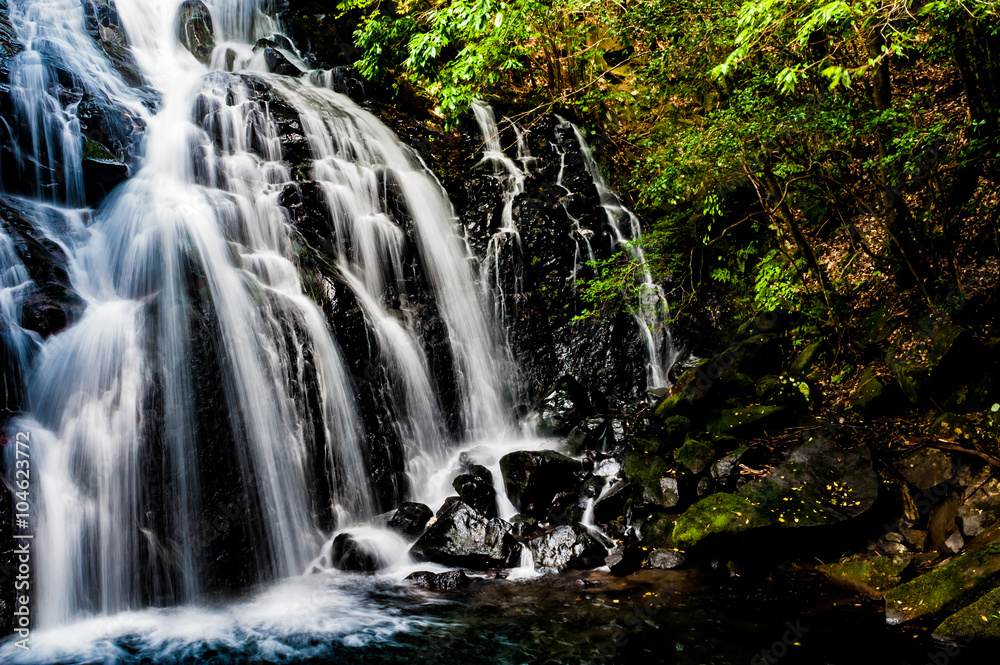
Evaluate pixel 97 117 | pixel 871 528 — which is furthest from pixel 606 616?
pixel 97 117

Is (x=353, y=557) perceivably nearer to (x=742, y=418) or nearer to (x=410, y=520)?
(x=410, y=520)

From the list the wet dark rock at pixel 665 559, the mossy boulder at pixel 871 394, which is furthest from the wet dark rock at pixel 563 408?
the mossy boulder at pixel 871 394

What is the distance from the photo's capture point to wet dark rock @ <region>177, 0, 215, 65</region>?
14344 millimetres

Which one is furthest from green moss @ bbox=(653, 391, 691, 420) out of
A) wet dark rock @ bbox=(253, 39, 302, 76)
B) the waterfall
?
wet dark rock @ bbox=(253, 39, 302, 76)

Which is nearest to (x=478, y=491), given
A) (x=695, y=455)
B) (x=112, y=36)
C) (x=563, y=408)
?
(x=563, y=408)

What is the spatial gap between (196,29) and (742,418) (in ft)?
53.7

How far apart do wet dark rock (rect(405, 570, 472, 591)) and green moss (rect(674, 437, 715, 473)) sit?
3156 millimetres

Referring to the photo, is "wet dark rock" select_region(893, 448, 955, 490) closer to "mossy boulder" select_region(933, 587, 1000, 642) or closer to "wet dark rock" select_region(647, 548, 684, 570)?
"mossy boulder" select_region(933, 587, 1000, 642)

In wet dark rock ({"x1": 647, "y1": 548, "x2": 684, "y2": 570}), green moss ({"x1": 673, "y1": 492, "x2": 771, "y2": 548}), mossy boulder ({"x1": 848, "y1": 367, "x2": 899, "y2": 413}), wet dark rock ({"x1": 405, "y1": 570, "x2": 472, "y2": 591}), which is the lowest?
wet dark rock ({"x1": 647, "y1": 548, "x2": 684, "y2": 570})

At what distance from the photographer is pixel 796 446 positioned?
6.81 meters

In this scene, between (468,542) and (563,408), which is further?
(563,408)

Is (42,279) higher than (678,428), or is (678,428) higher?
A: (42,279)

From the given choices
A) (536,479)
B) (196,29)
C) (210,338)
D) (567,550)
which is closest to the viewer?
(567,550)

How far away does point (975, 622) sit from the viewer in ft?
13.4
